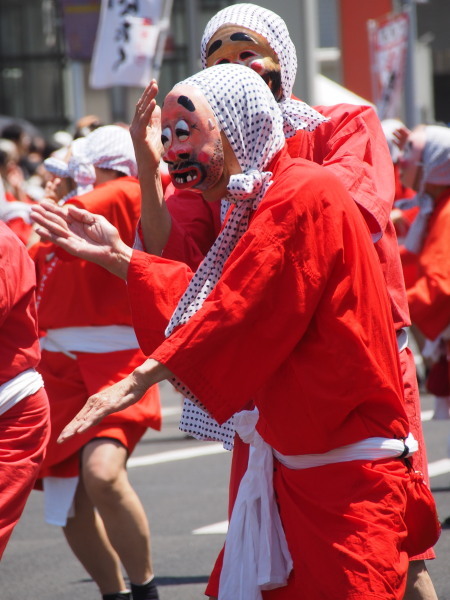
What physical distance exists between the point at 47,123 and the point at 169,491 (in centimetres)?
2378

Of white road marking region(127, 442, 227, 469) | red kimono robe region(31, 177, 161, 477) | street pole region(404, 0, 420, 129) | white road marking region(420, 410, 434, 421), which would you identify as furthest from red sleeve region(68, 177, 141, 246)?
street pole region(404, 0, 420, 129)

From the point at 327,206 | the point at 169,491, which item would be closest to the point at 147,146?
the point at 327,206

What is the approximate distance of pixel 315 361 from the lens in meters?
2.71

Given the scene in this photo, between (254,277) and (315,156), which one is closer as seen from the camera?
(254,277)

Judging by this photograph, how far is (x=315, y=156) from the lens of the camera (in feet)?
11.7

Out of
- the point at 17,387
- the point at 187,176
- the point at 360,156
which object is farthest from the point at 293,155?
the point at 17,387

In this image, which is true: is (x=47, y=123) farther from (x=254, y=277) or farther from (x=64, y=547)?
(x=254, y=277)

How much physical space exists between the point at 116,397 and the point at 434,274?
326cm

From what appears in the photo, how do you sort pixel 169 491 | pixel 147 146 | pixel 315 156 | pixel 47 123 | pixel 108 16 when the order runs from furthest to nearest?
pixel 47 123, pixel 108 16, pixel 169 491, pixel 315 156, pixel 147 146

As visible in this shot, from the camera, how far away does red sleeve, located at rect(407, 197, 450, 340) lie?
18.3 ft

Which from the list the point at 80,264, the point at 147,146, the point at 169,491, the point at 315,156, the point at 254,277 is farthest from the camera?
the point at 169,491

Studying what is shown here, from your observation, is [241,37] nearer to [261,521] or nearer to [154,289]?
[154,289]

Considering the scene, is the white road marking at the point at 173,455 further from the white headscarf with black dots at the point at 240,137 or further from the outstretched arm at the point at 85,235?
the white headscarf with black dots at the point at 240,137

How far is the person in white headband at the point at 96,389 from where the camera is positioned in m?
4.77
